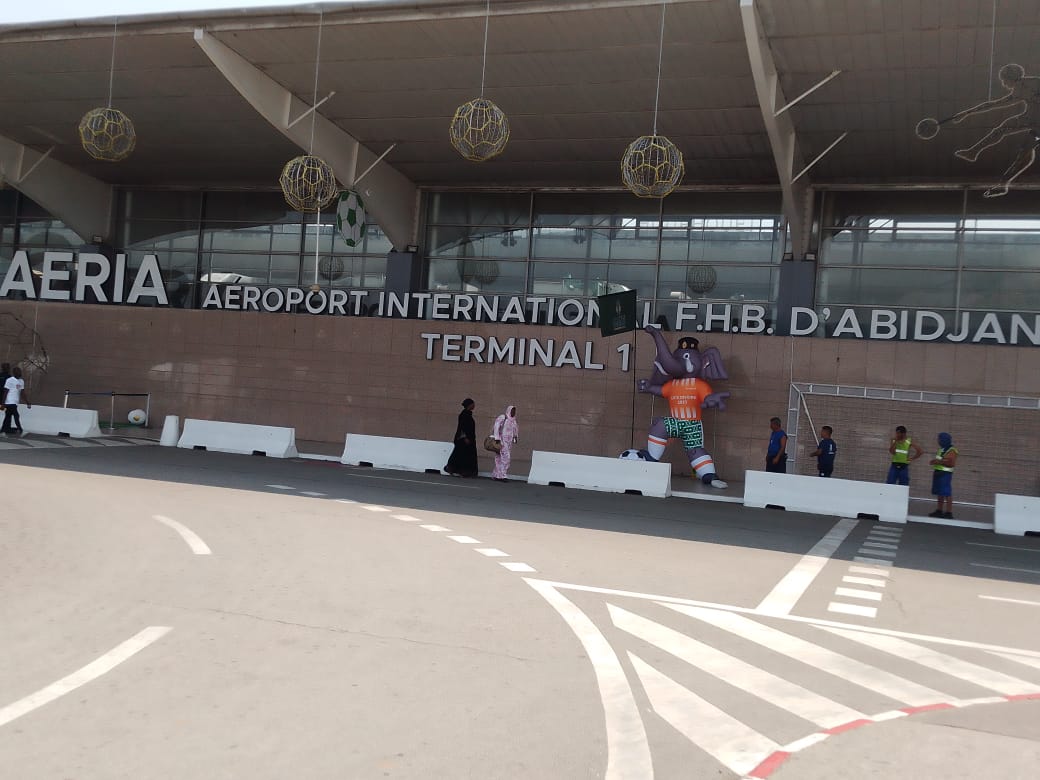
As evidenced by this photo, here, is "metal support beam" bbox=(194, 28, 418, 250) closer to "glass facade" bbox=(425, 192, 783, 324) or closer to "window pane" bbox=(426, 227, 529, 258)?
"window pane" bbox=(426, 227, 529, 258)

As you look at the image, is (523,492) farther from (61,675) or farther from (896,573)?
(61,675)

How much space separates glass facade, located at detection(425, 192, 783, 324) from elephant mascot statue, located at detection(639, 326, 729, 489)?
3875 mm

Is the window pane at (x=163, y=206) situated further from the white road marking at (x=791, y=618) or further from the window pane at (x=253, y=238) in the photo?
the white road marking at (x=791, y=618)

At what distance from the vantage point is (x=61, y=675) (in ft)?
20.1

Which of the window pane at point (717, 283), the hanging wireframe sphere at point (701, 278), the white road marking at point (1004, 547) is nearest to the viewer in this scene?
the white road marking at point (1004, 547)

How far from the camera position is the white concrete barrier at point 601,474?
68.6ft

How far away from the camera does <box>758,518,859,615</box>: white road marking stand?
9586 millimetres

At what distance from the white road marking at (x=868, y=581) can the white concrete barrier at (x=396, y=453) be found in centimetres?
1307

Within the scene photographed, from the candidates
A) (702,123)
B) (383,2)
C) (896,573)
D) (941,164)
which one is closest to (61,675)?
(896,573)

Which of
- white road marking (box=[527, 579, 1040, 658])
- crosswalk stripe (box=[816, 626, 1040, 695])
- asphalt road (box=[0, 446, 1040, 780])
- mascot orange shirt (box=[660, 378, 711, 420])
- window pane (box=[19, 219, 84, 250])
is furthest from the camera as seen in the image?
window pane (box=[19, 219, 84, 250])

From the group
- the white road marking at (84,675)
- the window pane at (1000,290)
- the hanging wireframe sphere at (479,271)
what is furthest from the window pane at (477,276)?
the white road marking at (84,675)

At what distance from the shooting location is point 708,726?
18.9 ft

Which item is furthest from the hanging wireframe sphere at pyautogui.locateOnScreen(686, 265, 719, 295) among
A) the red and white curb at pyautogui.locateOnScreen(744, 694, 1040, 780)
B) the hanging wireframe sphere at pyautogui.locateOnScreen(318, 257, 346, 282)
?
the red and white curb at pyautogui.locateOnScreen(744, 694, 1040, 780)

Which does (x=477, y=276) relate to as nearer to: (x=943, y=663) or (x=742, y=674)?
(x=943, y=663)
